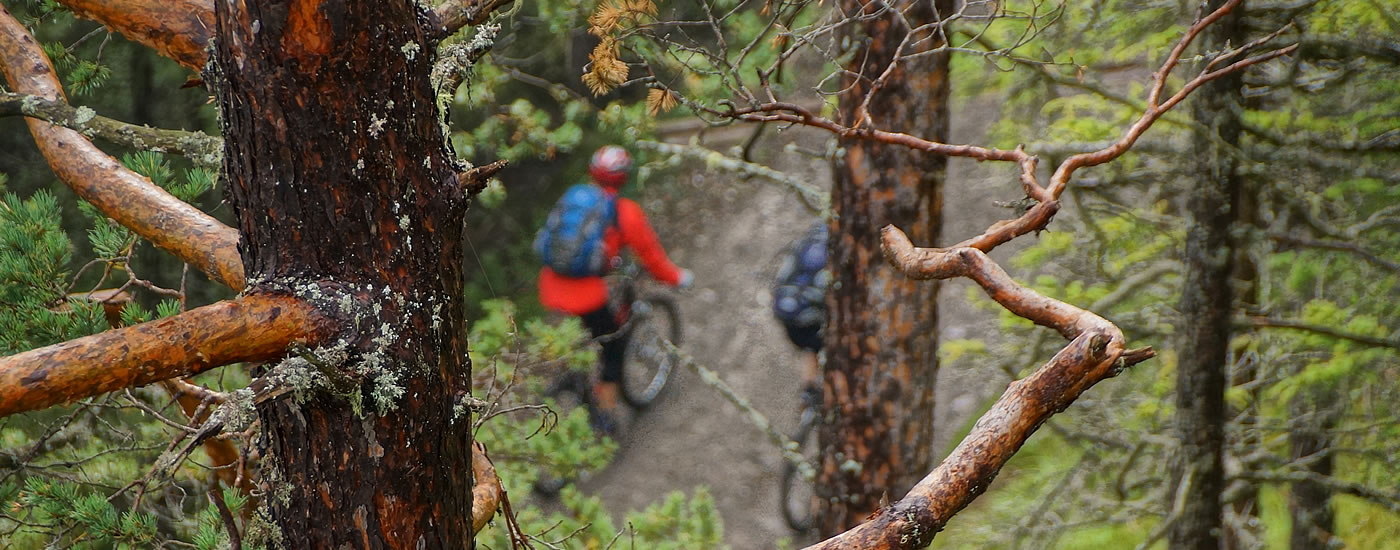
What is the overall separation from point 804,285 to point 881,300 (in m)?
4.23

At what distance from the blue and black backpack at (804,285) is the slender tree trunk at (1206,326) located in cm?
365

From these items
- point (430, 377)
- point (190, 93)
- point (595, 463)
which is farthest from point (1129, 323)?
point (190, 93)

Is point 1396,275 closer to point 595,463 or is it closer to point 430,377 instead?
point 595,463

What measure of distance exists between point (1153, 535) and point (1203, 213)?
1.68 m

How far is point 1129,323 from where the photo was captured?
215 inches

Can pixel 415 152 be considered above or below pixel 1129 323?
above

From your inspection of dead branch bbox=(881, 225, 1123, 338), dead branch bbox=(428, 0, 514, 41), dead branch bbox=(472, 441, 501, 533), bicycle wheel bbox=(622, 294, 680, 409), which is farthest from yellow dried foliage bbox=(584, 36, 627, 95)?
bicycle wheel bbox=(622, 294, 680, 409)

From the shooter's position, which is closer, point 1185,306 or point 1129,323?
point 1185,306

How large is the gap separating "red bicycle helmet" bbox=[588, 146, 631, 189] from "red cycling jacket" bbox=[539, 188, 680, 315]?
88 mm

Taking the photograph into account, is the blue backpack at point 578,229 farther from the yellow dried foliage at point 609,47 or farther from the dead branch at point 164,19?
the dead branch at point 164,19

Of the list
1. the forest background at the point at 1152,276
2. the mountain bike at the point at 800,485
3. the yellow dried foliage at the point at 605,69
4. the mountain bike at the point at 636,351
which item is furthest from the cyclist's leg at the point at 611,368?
the yellow dried foliage at the point at 605,69

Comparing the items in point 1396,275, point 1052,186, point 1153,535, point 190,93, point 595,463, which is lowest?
point 1153,535

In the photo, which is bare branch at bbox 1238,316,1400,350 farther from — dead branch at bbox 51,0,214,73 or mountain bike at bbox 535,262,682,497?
mountain bike at bbox 535,262,682,497

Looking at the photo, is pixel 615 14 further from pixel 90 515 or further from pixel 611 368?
pixel 611 368
